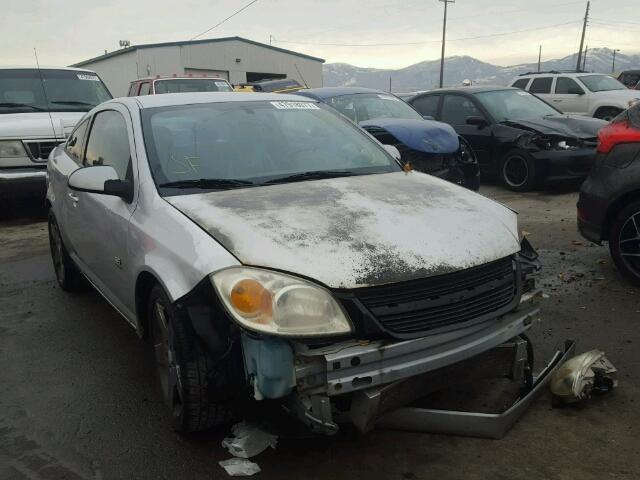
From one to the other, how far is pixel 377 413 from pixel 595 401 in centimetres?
135

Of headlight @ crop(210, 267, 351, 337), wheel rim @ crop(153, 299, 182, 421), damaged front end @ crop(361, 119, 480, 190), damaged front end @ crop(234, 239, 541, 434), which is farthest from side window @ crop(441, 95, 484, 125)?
headlight @ crop(210, 267, 351, 337)

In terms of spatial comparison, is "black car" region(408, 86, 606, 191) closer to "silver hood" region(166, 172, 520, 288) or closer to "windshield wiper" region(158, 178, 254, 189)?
"silver hood" region(166, 172, 520, 288)

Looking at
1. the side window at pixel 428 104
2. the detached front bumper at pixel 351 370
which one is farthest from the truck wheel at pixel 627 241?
the side window at pixel 428 104

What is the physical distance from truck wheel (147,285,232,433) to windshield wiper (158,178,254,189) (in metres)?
0.56

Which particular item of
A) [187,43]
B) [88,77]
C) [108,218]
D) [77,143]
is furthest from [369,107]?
[187,43]

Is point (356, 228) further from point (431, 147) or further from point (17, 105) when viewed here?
point (17, 105)

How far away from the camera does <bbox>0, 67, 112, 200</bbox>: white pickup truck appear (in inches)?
304

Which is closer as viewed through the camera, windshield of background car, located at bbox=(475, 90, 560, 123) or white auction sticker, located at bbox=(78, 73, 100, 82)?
white auction sticker, located at bbox=(78, 73, 100, 82)

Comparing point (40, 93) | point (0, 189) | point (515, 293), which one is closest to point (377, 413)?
point (515, 293)

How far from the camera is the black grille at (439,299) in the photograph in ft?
7.79

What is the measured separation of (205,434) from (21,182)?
19.9 ft

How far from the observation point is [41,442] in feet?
9.63

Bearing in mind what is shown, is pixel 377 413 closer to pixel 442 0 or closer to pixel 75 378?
pixel 75 378

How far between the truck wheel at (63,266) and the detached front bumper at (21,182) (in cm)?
279
